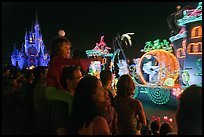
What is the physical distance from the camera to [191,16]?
21.9 feet

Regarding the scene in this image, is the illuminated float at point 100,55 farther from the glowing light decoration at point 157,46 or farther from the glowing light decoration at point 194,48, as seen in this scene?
the glowing light decoration at point 194,48

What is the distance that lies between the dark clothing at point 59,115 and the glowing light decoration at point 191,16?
5.42 metres

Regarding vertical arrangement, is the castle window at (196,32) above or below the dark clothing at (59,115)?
above

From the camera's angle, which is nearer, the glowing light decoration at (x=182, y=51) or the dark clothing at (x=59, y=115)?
the dark clothing at (x=59, y=115)

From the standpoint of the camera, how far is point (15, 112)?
4.51 metres

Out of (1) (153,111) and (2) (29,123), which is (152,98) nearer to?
(1) (153,111)

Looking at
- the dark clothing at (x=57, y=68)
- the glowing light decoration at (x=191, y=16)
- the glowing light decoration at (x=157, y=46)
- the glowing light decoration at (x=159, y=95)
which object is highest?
the glowing light decoration at (x=191, y=16)

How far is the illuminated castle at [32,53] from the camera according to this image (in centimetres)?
5641

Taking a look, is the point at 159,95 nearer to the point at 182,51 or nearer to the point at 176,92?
the point at 176,92

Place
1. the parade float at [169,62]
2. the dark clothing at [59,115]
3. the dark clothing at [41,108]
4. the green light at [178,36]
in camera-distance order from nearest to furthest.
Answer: the dark clothing at [59,115], the dark clothing at [41,108], the parade float at [169,62], the green light at [178,36]

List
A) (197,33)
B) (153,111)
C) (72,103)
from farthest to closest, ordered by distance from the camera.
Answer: (153,111)
(197,33)
(72,103)

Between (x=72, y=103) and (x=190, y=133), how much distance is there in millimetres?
1035

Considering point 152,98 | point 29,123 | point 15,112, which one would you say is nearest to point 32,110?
point 29,123

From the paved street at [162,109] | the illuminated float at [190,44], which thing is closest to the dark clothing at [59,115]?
the illuminated float at [190,44]
